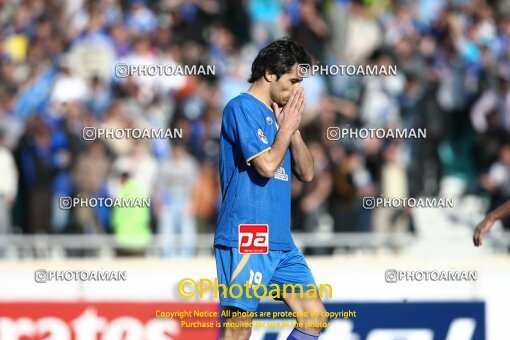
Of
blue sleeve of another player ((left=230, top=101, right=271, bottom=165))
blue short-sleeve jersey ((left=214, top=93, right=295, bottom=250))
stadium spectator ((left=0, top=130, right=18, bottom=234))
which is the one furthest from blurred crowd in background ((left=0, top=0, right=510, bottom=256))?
blue sleeve of another player ((left=230, top=101, right=271, bottom=165))

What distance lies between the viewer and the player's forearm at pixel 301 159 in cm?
717

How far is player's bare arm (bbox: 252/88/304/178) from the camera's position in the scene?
6832 mm

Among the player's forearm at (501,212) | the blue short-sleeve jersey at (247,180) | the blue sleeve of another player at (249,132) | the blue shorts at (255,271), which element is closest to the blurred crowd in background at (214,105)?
the player's forearm at (501,212)

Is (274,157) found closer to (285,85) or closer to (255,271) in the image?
(285,85)

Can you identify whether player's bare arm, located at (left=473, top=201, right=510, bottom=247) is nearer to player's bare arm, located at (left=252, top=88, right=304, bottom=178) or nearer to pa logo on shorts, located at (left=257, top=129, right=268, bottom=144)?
player's bare arm, located at (left=252, top=88, right=304, bottom=178)

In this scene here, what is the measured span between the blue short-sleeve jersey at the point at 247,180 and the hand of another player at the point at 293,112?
0.14 m

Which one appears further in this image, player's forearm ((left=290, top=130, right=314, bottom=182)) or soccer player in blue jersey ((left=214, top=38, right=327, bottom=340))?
player's forearm ((left=290, top=130, right=314, bottom=182))

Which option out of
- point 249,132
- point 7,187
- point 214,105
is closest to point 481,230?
→ point 249,132

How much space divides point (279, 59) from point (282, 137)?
0.50m

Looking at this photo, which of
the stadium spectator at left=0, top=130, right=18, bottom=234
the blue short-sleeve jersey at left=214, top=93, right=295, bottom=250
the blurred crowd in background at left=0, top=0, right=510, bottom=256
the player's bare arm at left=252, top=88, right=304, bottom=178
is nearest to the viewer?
the player's bare arm at left=252, top=88, right=304, bottom=178

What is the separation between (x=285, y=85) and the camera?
7.10 metres

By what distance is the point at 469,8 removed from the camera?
15328 mm

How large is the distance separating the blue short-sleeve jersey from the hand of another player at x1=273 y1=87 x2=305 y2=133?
0.14m

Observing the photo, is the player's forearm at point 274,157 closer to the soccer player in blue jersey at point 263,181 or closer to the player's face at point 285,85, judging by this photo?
the soccer player in blue jersey at point 263,181
